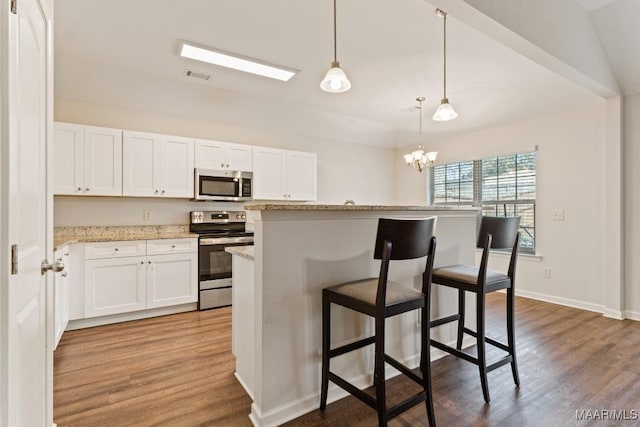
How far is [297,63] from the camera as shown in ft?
10.8

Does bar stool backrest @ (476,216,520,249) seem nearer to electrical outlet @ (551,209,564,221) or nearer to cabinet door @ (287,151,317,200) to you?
electrical outlet @ (551,209,564,221)

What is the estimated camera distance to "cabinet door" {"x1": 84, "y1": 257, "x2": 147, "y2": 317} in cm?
319

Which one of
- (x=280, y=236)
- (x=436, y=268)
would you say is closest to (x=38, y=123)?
(x=280, y=236)

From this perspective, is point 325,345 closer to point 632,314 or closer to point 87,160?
point 87,160

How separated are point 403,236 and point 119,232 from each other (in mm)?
3636

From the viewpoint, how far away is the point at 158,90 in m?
3.80

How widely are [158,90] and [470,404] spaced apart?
4.35 meters

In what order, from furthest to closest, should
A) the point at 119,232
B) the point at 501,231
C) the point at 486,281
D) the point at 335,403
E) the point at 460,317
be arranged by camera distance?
1. the point at 119,232
2. the point at 460,317
3. the point at 501,231
4. the point at 486,281
5. the point at 335,403

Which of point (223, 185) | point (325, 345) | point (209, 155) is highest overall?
point (209, 155)

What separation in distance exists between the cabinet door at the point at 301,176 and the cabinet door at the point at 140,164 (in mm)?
1817

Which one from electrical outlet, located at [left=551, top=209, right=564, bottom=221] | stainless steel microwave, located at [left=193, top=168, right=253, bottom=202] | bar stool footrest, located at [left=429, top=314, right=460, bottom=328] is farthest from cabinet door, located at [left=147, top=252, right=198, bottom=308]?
electrical outlet, located at [left=551, top=209, right=564, bottom=221]

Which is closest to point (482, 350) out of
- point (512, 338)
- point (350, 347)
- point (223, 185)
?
point (512, 338)

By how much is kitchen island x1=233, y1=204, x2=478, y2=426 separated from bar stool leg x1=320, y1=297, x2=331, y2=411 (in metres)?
0.07

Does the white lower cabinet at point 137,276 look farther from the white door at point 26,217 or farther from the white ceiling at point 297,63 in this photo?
the white door at point 26,217
